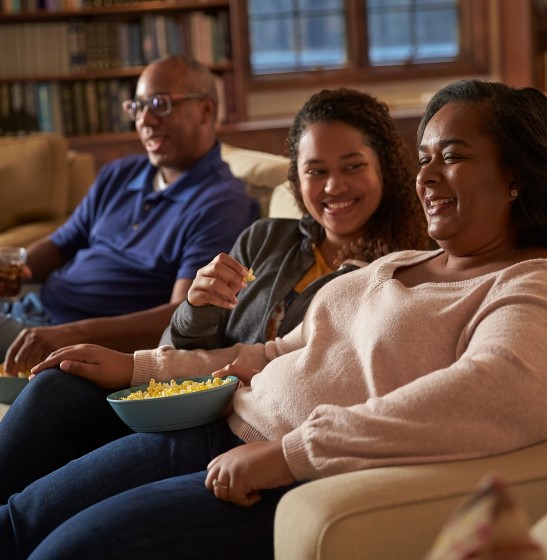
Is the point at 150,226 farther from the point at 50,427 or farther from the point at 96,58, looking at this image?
the point at 96,58

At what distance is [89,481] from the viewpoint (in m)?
1.59

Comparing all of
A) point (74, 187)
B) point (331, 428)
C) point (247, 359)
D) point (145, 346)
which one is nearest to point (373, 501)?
point (331, 428)

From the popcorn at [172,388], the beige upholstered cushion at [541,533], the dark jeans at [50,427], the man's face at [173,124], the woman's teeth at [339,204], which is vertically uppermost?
the man's face at [173,124]

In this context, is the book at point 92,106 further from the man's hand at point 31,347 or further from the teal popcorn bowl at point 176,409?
the teal popcorn bowl at point 176,409

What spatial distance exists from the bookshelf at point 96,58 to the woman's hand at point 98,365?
11.4 feet

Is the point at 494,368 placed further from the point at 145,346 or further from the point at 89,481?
the point at 145,346

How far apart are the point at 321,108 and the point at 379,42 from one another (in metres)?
3.58

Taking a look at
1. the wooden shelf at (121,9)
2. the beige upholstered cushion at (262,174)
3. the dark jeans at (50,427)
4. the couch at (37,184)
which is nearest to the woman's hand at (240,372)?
the dark jeans at (50,427)

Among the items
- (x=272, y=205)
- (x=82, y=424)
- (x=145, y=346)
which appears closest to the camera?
(x=82, y=424)

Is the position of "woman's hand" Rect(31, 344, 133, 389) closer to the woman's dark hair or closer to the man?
the man

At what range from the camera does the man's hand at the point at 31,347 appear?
2240 millimetres

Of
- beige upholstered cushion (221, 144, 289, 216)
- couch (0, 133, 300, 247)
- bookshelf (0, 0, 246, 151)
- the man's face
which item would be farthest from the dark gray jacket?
bookshelf (0, 0, 246, 151)

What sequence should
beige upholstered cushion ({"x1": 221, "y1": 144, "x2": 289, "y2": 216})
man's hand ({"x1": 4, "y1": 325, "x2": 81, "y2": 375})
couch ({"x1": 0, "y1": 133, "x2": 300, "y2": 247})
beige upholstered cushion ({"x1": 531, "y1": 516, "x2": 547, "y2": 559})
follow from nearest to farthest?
1. beige upholstered cushion ({"x1": 531, "y1": 516, "x2": 547, "y2": 559})
2. man's hand ({"x1": 4, "y1": 325, "x2": 81, "y2": 375})
3. beige upholstered cushion ({"x1": 221, "y1": 144, "x2": 289, "y2": 216})
4. couch ({"x1": 0, "y1": 133, "x2": 300, "y2": 247})

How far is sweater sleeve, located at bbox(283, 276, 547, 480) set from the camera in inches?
50.5
